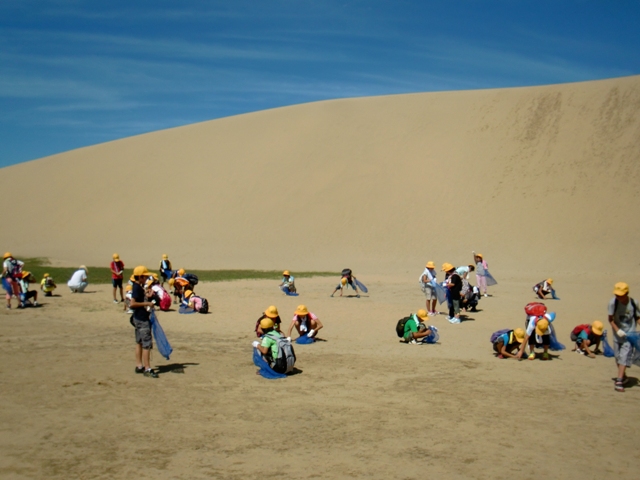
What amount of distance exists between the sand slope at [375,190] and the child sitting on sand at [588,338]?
2156 centimetres

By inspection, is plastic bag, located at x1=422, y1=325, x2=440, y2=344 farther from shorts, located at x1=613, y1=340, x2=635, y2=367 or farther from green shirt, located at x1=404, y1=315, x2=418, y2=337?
shorts, located at x1=613, y1=340, x2=635, y2=367

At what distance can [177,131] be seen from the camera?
64.5 m

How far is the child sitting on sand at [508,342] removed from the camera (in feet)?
32.6

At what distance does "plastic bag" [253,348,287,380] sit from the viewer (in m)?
8.39

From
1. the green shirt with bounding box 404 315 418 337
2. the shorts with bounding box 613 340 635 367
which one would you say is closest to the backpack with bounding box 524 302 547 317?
the green shirt with bounding box 404 315 418 337

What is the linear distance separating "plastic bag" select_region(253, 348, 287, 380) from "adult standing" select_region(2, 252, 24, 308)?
882 cm

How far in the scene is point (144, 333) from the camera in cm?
837

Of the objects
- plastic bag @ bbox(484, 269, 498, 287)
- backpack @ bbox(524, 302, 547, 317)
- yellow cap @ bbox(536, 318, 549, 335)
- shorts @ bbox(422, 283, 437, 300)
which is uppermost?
plastic bag @ bbox(484, 269, 498, 287)

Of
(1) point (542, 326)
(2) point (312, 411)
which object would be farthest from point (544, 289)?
(2) point (312, 411)

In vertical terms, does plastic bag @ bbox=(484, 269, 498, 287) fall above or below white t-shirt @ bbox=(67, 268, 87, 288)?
above

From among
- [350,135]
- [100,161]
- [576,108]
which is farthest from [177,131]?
[576,108]

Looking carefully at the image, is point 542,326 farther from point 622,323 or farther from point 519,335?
point 622,323

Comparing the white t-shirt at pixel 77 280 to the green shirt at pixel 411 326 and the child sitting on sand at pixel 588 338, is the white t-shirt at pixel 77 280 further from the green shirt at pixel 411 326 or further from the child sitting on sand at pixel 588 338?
the child sitting on sand at pixel 588 338

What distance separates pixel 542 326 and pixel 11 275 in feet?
39.4
